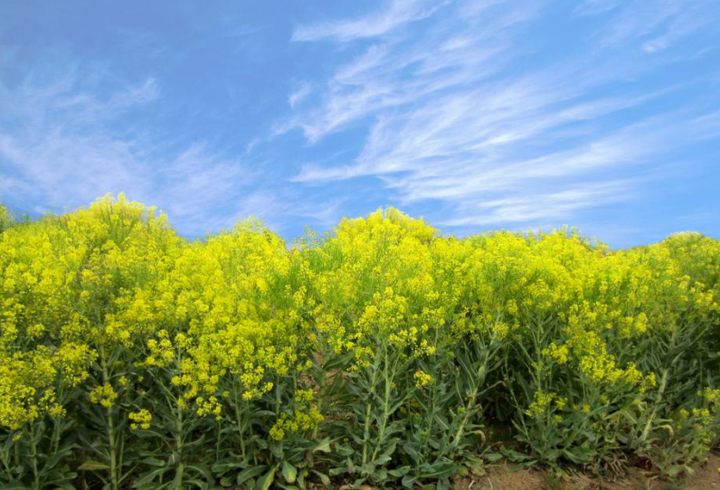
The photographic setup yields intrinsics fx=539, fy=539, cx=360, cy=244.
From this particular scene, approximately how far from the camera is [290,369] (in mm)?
4477

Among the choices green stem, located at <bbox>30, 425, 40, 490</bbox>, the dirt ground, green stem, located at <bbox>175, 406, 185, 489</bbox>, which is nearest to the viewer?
green stem, located at <bbox>30, 425, 40, 490</bbox>

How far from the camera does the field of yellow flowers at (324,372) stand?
13.6 feet

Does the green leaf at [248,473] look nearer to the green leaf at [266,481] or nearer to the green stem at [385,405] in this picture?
the green leaf at [266,481]

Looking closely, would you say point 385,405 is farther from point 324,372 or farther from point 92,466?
point 92,466

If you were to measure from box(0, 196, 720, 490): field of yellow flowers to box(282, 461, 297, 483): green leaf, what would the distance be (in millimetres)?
16

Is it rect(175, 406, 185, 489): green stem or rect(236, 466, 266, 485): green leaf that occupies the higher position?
rect(175, 406, 185, 489): green stem

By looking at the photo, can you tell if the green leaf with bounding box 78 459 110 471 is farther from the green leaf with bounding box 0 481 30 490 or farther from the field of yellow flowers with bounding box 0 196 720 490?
the green leaf with bounding box 0 481 30 490

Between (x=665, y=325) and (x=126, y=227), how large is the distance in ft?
34.5

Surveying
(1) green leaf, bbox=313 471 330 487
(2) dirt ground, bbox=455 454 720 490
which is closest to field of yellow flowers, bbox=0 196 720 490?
(1) green leaf, bbox=313 471 330 487

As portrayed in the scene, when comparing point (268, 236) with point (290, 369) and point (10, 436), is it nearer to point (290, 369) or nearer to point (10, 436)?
point (290, 369)

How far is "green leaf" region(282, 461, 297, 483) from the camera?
165 inches

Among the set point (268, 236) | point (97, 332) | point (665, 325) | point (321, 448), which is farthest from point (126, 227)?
point (665, 325)

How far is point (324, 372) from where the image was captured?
177 inches

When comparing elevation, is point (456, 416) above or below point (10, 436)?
below
